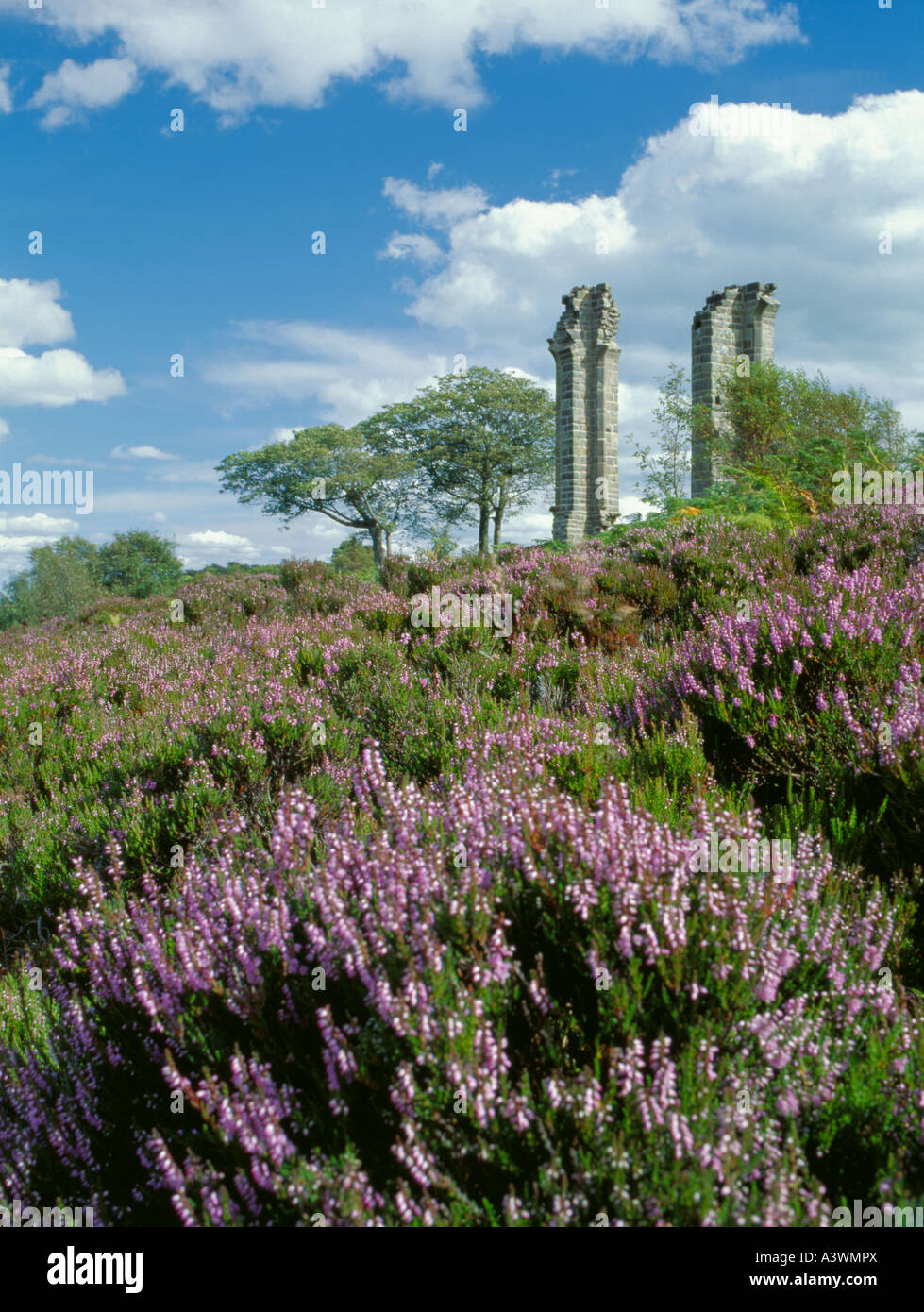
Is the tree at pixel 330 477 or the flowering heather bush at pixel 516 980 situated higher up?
the tree at pixel 330 477

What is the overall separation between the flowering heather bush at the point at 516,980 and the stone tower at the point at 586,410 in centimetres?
2212

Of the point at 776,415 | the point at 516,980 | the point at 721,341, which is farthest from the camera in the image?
the point at 721,341

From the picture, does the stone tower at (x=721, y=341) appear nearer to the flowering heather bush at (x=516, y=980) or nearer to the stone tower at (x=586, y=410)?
the stone tower at (x=586, y=410)

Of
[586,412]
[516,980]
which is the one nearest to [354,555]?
[586,412]

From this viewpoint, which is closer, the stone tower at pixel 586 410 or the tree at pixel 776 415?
the tree at pixel 776 415

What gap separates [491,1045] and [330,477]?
159 ft

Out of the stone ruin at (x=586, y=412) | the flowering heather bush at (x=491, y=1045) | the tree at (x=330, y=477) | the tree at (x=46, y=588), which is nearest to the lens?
the flowering heather bush at (x=491, y=1045)

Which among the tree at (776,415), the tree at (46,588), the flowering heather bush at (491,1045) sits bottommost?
the flowering heather bush at (491,1045)

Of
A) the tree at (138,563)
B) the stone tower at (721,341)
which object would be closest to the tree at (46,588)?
the tree at (138,563)

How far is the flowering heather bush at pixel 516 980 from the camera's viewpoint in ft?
5.19

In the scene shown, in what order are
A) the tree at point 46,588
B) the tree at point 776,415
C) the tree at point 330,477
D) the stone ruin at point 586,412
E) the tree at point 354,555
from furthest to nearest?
the tree at point 354,555
the tree at point 330,477
the tree at point 46,588
the stone ruin at point 586,412
the tree at point 776,415

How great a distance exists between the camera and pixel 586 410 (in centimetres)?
2572

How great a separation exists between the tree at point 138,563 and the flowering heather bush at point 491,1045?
5439cm

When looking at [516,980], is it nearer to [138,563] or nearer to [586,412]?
[586,412]
